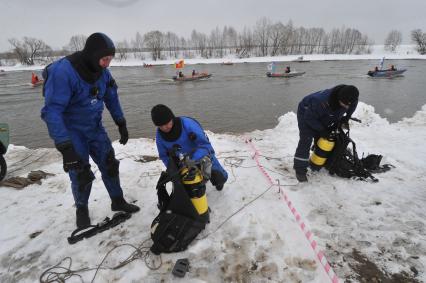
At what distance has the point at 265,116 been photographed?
10.8 meters

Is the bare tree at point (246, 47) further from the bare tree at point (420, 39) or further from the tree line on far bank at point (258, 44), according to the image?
the bare tree at point (420, 39)

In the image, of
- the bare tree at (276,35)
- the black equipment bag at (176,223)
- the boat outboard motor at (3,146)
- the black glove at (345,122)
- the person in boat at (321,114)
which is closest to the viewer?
the black equipment bag at (176,223)

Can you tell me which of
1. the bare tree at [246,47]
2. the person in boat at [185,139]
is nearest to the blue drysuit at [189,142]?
the person in boat at [185,139]

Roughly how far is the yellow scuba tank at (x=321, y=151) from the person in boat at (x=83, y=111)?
112 inches

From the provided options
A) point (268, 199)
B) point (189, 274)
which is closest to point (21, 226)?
point (189, 274)

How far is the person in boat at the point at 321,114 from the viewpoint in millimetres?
A: 3371

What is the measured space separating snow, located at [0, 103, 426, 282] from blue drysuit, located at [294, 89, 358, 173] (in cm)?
41

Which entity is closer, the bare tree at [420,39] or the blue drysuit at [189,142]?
the blue drysuit at [189,142]

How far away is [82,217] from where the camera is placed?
2.91m

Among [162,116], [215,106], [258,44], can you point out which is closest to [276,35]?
[258,44]

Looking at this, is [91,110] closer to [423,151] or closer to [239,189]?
[239,189]

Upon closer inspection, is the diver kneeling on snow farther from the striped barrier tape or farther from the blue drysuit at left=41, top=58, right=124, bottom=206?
the striped barrier tape

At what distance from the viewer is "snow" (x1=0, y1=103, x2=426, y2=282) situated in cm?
227

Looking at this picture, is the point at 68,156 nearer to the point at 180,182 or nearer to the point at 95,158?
the point at 95,158
